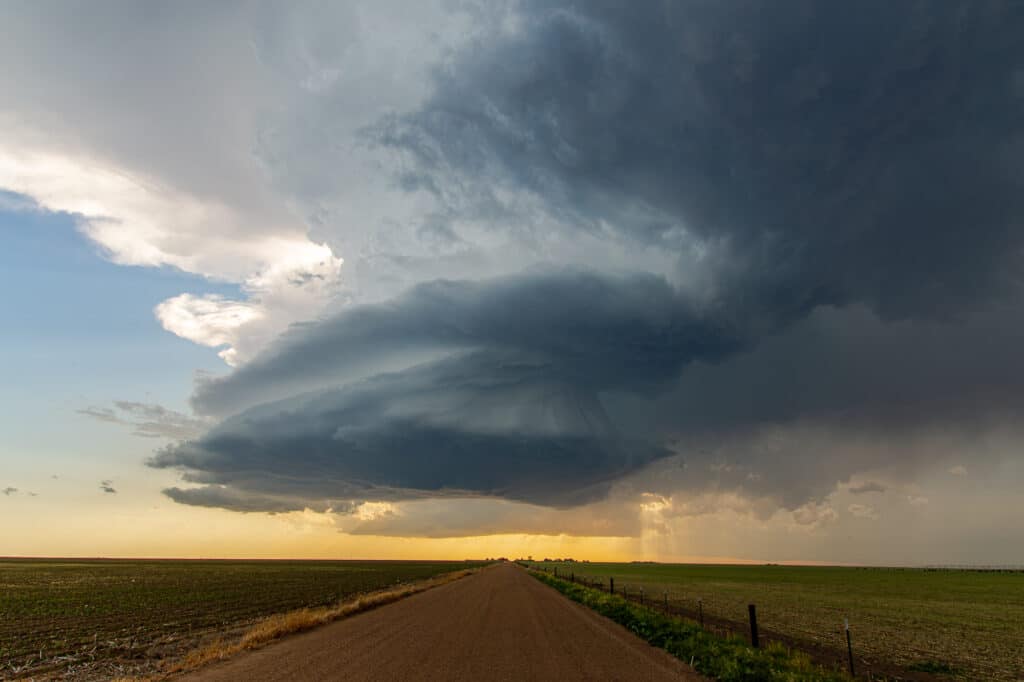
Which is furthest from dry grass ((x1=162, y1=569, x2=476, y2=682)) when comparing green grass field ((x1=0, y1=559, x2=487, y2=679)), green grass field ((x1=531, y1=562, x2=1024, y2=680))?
green grass field ((x1=531, y1=562, x2=1024, y2=680))

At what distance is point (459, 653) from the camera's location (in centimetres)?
2002

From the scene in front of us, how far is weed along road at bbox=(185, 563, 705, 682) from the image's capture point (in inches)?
647

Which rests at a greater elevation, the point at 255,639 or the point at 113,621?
the point at 255,639

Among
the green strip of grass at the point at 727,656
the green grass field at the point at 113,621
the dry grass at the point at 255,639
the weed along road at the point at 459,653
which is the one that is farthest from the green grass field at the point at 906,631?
the green grass field at the point at 113,621

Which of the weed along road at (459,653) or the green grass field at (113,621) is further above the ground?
the weed along road at (459,653)

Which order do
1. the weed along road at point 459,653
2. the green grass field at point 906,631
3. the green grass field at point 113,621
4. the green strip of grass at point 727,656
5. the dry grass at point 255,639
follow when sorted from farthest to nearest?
the green grass field at point 113,621 → the green grass field at point 906,631 → the dry grass at point 255,639 → the weed along road at point 459,653 → the green strip of grass at point 727,656

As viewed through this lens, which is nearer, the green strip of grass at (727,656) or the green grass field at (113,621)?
the green strip of grass at (727,656)

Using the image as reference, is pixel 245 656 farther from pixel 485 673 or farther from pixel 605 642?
pixel 605 642

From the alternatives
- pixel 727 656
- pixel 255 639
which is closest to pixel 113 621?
pixel 255 639

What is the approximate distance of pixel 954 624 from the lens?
38.2 metres

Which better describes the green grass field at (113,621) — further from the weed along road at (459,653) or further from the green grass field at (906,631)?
the green grass field at (906,631)

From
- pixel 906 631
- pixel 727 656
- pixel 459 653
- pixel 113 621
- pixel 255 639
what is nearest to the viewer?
pixel 727 656

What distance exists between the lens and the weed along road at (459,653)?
647 inches

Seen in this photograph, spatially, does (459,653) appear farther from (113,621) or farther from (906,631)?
(113,621)
